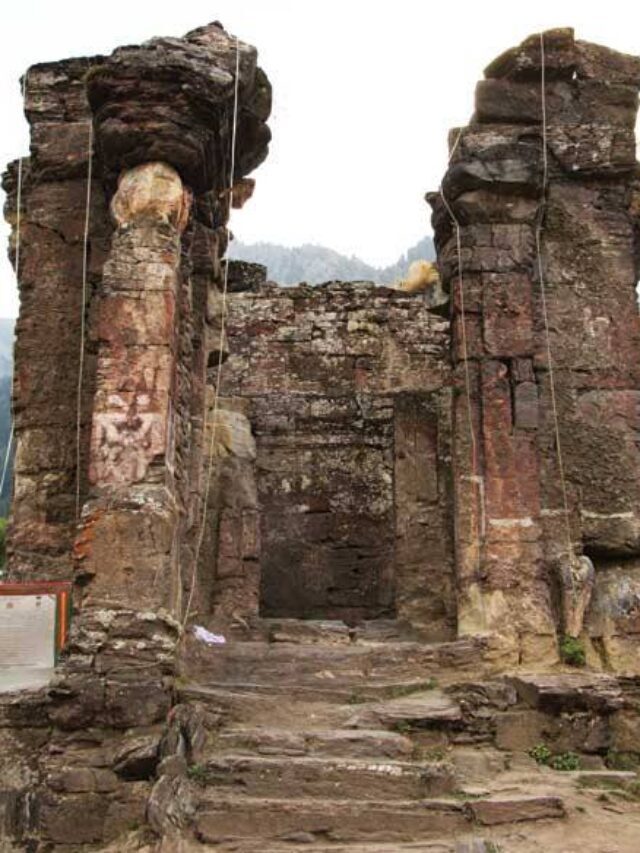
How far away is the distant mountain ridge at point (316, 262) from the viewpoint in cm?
8488

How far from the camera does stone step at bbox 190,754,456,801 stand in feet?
21.0

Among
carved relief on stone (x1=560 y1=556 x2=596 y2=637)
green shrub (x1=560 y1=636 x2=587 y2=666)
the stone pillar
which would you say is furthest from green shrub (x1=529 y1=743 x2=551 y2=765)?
the stone pillar

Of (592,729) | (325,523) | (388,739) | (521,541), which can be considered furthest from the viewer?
(325,523)

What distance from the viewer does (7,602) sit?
676 centimetres

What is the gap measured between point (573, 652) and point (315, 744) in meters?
2.61

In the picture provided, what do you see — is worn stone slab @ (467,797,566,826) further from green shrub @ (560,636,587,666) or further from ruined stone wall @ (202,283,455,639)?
ruined stone wall @ (202,283,455,639)

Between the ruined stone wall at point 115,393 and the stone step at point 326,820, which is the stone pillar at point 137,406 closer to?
the ruined stone wall at point 115,393

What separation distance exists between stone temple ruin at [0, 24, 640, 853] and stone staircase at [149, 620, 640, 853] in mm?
21

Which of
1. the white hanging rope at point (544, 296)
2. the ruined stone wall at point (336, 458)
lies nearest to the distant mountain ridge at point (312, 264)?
the ruined stone wall at point (336, 458)

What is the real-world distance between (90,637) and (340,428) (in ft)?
22.9

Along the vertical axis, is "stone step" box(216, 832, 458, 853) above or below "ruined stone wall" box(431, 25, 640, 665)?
below

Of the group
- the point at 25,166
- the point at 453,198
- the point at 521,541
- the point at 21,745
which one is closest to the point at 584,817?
the point at 521,541

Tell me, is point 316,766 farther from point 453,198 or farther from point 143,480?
point 453,198

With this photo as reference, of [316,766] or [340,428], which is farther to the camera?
[340,428]
